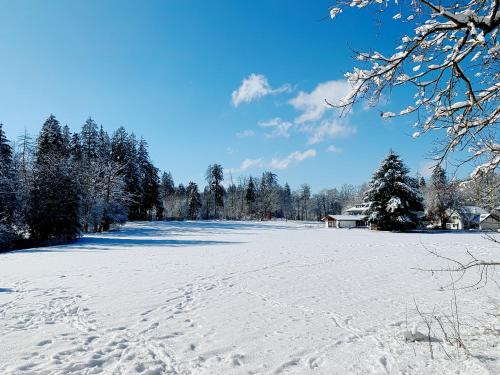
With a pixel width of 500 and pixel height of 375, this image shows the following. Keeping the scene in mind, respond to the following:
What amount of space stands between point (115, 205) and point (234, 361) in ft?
127

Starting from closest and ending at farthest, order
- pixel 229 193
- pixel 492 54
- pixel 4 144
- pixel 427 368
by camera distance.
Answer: pixel 492 54
pixel 427 368
pixel 4 144
pixel 229 193

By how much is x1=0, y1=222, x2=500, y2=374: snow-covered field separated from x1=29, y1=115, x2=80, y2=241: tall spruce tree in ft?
46.7

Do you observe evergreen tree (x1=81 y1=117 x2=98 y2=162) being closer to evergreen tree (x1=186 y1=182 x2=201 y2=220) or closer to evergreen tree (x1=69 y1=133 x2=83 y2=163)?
evergreen tree (x1=69 y1=133 x2=83 y2=163)

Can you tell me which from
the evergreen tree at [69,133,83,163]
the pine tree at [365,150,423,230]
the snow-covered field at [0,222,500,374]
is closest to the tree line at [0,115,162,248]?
the evergreen tree at [69,133,83,163]

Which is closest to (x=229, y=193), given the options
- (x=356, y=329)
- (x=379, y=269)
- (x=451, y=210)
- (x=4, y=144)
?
(x=451, y=210)

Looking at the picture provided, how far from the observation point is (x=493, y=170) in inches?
174

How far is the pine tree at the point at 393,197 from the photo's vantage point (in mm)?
44578

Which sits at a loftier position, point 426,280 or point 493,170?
point 493,170

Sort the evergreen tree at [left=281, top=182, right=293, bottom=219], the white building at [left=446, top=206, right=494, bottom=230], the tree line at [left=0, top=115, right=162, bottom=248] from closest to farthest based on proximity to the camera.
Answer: the tree line at [left=0, top=115, right=162, bottom=248], the white building at [left=446, top=206, right=494, bottom=230], the evergreen tree at [left=281, top=182, right=293, bottom=219]

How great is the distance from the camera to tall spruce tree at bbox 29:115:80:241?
24812 millimetres

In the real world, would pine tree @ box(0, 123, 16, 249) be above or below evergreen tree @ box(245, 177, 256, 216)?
below

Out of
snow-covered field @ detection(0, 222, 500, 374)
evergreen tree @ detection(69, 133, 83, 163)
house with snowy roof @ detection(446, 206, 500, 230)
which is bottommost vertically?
snow-covered field @ detection(0, 222, 500, 374)

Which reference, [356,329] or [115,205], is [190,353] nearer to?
[356,329]

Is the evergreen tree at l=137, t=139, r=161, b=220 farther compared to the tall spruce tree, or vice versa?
the evergreen tree at l=137, t=139, r=161, b=220
